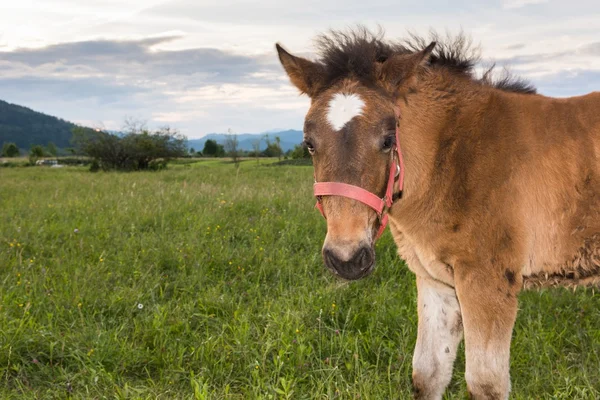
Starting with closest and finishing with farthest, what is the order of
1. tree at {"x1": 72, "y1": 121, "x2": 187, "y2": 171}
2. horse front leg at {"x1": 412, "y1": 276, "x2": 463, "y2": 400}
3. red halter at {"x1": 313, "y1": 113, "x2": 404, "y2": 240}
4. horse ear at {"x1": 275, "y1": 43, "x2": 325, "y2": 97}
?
red halter at {"x1": 313, "y1": 113, "x2": 404, "y2": 240} < horse ear at {"x1": 275, "y1": 43, "x2": 325, "y2": 97} < horse front leg at {"x1": 412, "y1": 276, "x2": 463, "y2": 400} < tree at {"x1": 72, "y1": 121, "x2": 187, "y2": 171}

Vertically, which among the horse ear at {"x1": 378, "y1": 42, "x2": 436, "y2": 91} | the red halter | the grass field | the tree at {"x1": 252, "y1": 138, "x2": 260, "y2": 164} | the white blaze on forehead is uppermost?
the tree at {"x1": 252, "y1": 138, "x2": 260, "y2": 164}

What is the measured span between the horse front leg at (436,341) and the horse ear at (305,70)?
1599 millimetres

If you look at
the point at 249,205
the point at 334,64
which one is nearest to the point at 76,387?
the point at 334,64

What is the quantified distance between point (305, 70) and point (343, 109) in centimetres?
57

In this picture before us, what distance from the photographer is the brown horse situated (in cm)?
295

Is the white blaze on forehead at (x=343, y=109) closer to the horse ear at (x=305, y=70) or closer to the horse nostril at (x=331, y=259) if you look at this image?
the horse ear at (x=305, y=70)

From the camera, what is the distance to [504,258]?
124 inches

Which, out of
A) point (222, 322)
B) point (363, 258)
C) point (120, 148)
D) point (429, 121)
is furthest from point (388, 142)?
point (120, 148)

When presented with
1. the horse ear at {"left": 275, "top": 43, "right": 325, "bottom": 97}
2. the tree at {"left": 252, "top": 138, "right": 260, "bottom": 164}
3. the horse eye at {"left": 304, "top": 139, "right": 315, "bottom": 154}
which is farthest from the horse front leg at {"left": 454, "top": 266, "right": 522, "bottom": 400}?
the tree at {"left": 252, "top": 138, "right": 260, "bottom": 164}

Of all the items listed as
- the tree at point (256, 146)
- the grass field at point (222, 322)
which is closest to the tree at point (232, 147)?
the tree at point (256, 146)

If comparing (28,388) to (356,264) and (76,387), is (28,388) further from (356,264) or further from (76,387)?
(356,264)

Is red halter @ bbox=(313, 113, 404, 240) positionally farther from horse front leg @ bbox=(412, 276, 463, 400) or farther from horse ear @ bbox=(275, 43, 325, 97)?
horse front leg @ bbox=(412, 276, 463, 400)

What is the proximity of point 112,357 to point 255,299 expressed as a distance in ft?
4.43

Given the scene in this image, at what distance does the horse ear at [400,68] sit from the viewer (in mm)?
3033
